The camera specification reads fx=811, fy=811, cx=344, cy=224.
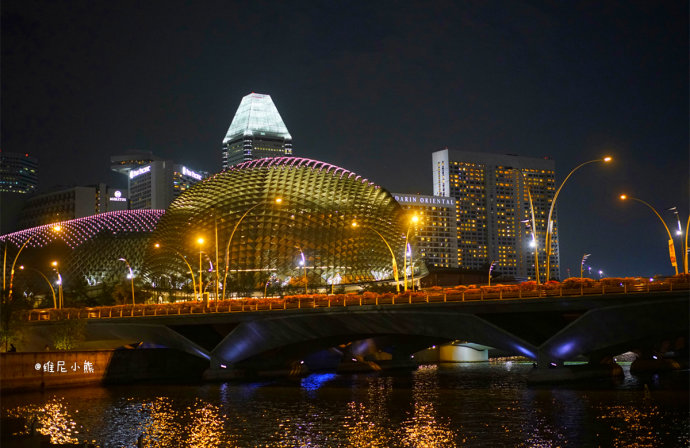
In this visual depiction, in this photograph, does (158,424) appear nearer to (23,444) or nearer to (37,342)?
(23,444)

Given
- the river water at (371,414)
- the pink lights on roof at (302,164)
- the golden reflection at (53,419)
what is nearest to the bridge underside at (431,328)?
the river water at (371,414)

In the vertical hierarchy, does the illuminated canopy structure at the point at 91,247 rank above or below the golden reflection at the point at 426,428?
above

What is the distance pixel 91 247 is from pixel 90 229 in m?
8.69

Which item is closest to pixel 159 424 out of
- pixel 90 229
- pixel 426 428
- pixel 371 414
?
pixel 371 414

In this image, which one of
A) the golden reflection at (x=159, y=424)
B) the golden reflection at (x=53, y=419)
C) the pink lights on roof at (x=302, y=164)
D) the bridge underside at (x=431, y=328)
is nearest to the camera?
the golden reflection at (x=159, y=424)

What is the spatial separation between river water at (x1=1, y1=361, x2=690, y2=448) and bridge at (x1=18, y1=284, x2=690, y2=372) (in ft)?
12.9

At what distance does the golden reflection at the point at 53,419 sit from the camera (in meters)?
39.8

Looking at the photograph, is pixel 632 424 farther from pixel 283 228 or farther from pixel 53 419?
pixel 283 228

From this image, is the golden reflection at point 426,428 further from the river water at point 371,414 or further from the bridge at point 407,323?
the bridge at point 407,323

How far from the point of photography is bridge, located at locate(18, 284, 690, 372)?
55656 mm

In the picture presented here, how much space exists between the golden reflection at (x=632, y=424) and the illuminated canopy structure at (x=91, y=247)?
108768 millimetres

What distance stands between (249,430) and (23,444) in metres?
16.7

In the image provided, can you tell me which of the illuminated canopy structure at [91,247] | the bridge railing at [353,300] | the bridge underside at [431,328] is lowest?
the bridge underside at [431,328]

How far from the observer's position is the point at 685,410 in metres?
45.4
